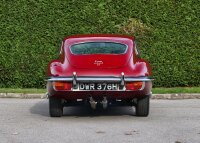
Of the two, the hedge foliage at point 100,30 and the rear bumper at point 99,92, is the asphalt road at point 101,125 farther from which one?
Result: the hedge foliage at point 100,30

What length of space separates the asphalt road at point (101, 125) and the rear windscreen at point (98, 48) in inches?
46.7

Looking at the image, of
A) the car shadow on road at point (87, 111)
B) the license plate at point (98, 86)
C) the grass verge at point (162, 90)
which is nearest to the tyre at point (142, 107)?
the car shadow on road at point (87, 111)

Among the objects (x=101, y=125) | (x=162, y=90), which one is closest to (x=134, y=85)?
(x=101, y=125)

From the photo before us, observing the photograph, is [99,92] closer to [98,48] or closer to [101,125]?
[101,125]

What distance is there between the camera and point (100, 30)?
1814cm

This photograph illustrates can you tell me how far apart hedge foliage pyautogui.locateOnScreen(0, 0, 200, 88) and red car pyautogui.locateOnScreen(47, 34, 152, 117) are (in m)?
6.04

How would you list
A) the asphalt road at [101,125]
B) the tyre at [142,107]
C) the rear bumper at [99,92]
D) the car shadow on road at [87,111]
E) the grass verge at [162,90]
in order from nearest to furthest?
the asphalt road at [101,125], the rear bumper at [99,92], the tyre at [142,107], the car shadow on road at [87,111], the grass verge at [162,90]

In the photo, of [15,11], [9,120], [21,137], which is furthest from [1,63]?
[21,137]

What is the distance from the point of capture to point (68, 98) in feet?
34.6

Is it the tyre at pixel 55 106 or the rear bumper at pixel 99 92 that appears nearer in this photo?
the rear bumper at pixel 99 92

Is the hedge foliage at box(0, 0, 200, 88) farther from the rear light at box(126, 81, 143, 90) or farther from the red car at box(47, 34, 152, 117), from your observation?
the rear light at box(126, 81, 143, 90)

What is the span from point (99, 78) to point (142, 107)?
1.17 metres

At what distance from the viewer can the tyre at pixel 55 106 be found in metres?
11.0

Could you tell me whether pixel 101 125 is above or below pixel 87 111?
above
